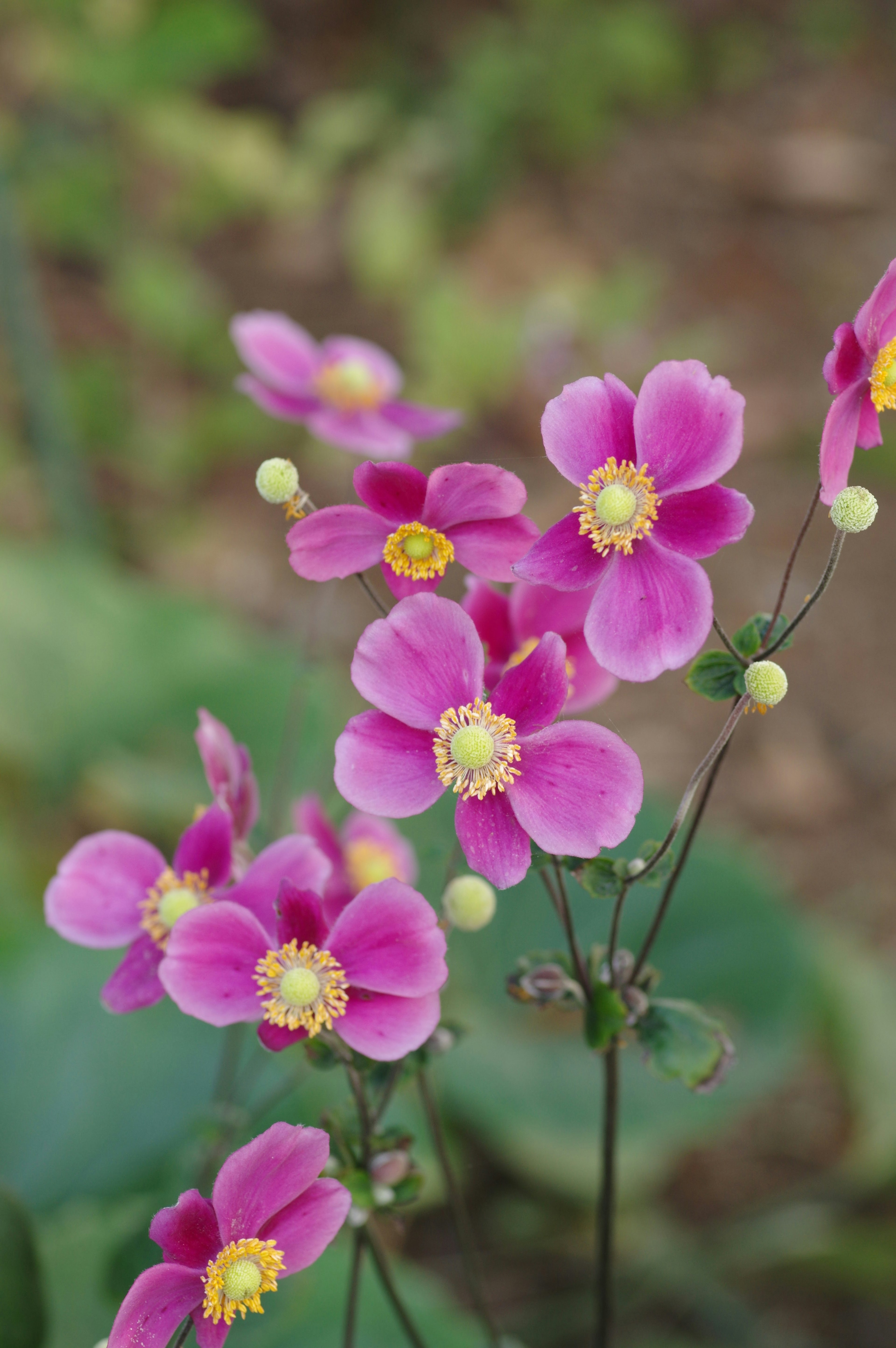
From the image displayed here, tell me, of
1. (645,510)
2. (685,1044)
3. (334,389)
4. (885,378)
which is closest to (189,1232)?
(685,1044)

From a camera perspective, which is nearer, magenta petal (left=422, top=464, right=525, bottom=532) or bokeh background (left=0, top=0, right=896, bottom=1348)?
magenta petal (left=422, top=464, right=525, bottom=532)

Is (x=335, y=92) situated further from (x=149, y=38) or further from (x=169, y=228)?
(x=149, y=38)

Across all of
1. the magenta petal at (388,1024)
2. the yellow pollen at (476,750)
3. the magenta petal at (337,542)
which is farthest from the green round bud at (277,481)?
the magenta petal at (388,1024)

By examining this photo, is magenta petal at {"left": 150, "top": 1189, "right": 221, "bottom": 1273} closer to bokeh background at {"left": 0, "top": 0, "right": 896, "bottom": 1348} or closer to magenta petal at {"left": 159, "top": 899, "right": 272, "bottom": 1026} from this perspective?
magenta petal at {"left": 159, "top": 899, "right": 272, "bottom": 1026}

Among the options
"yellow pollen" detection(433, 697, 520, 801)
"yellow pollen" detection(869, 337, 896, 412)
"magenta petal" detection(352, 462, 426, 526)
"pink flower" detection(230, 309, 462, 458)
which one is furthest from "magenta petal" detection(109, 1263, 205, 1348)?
"pink flower" detection(230, 309, 462, 458)

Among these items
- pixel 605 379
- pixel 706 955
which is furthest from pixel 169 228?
pixel 605 379

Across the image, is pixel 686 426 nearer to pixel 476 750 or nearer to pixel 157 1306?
pixel 476 750

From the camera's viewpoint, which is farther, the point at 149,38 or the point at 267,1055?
the point at 149,38
